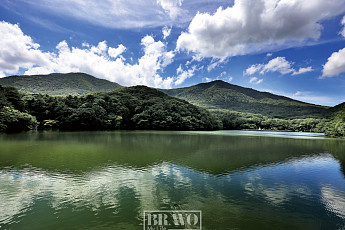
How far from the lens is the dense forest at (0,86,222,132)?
47.0 meters

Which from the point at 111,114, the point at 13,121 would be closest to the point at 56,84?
the point at 111,114

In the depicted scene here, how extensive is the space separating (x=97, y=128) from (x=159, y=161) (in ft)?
169

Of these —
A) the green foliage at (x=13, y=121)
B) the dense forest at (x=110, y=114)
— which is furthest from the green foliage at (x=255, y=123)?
the green foliage at (x=13, y=121)

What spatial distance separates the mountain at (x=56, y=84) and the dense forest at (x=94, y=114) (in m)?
58.9

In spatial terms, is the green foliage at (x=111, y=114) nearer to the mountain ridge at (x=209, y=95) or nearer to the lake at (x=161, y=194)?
the lake at (x=161, y=194)

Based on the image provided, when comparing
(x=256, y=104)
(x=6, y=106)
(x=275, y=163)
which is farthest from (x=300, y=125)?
(x=6, y=106)

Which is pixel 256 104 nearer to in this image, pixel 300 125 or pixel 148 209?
pixel 300 125

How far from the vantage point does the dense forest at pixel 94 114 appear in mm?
46969

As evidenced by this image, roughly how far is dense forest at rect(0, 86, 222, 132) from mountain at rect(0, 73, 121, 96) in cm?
5895

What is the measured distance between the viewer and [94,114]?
60.5 metres

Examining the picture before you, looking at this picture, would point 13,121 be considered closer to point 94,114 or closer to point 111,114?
point 94,114

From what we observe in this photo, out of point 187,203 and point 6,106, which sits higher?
point 6,106

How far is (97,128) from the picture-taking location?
61.9 metres

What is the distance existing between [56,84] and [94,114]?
321 feet
